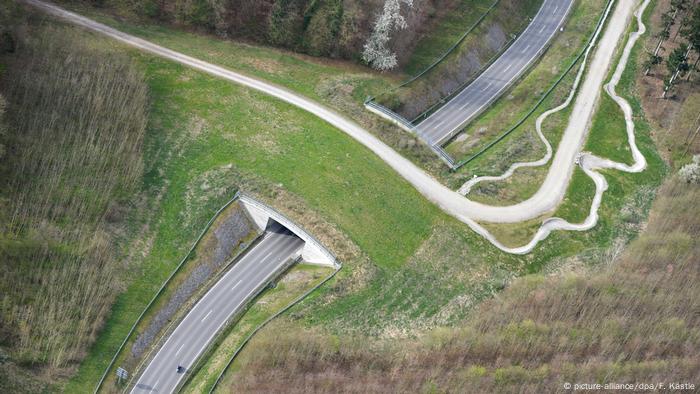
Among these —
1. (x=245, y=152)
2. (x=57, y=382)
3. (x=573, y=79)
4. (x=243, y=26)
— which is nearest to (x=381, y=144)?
(x=245, y=152)

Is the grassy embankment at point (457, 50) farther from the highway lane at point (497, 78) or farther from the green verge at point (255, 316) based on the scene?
the green verge at point (255, 316)

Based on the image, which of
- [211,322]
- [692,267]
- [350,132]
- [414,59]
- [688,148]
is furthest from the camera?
[414,59]

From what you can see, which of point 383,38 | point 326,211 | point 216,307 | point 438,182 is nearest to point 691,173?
point 438,182

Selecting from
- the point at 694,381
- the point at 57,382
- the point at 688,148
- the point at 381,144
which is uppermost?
the point at 381,144

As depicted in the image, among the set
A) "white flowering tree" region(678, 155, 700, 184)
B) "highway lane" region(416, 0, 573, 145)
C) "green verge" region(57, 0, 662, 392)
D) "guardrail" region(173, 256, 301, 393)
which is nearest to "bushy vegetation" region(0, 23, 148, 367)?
"green verge" region(57, 0, 662, 392)

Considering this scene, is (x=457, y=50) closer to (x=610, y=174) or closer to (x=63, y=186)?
(x=610, y=174)

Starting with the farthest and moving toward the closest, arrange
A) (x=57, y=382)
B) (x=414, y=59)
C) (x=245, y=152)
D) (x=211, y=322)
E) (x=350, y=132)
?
(x=414, y=59) < (x=350, y=132) < (x=245, y=152) < (x=211, y=322) < (x=57, y=382)

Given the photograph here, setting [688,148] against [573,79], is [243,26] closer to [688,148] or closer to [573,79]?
[573,79]

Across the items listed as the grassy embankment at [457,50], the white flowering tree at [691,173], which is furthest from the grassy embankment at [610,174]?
the grassy embankment at [457,50]
